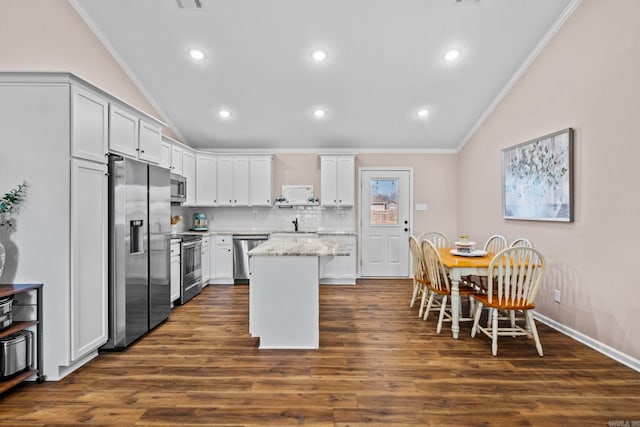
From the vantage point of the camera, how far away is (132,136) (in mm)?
3244

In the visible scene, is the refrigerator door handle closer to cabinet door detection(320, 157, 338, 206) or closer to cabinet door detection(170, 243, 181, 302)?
cabinet door detection(170, 243, 181, 302)

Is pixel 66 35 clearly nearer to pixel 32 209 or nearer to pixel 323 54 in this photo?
pixel 32 209

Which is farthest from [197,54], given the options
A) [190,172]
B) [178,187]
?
[190,172]

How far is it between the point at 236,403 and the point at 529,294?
2.56 metres

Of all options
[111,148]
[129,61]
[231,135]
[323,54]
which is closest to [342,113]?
[323,54]

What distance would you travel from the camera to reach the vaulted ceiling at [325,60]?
137 inches

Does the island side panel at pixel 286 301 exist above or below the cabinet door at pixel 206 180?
below

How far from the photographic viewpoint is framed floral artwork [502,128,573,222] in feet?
11.1

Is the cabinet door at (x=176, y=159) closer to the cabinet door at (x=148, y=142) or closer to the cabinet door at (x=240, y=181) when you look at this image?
the cabinet door at (x=240, y=181)

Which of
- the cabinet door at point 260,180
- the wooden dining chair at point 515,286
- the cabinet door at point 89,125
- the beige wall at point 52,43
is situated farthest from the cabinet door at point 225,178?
the wooden dining chair at point 515,286

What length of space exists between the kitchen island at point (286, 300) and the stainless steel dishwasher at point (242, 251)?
2609 mm

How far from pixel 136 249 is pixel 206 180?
2.87 metres

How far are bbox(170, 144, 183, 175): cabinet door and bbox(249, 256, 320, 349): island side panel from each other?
275cm

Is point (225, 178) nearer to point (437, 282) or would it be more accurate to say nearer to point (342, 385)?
point (437, 282)
